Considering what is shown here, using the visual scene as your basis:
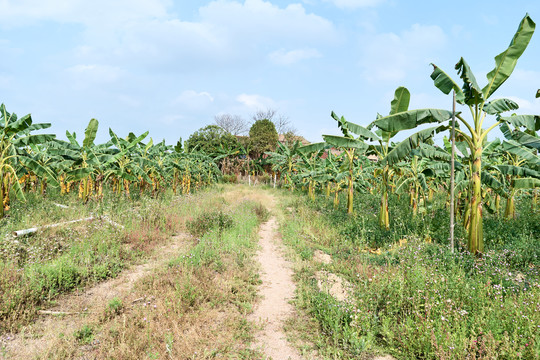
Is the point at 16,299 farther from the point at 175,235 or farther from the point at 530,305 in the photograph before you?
the point at 530,305

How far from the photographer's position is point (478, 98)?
22.1 ft

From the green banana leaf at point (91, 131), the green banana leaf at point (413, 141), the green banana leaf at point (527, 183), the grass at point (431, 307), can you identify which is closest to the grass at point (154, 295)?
the grass at point (431, 307)

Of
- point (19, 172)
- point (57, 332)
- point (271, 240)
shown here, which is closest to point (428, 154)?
point (271, 240)

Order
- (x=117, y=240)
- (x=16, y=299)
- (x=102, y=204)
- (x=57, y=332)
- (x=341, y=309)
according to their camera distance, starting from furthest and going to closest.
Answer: (x=102, y=204) → (x=117, y=240) → (x=16, y=299) → (x=341, y=309) → (x=57, y=332)

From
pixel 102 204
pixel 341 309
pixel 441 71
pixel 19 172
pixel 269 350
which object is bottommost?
pixel 269 350

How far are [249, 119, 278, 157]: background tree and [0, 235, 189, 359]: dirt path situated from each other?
2897cm

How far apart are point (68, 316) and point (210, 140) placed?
105 ft

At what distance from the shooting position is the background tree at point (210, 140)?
34.2m

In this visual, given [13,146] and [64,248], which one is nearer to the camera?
[64,248]

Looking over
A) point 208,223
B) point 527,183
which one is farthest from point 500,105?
point 208,223

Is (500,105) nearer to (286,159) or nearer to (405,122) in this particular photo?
(405,122)

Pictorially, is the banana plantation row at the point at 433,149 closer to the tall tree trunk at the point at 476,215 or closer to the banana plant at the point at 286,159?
the tall tree trunk at the point at 476,215

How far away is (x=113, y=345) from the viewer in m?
3.71

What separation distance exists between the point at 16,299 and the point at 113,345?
2436 millimetres
